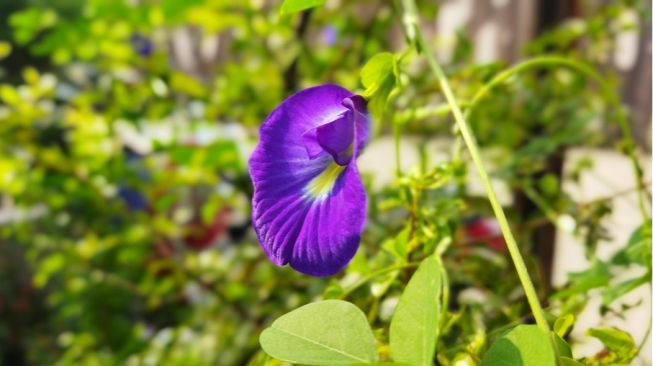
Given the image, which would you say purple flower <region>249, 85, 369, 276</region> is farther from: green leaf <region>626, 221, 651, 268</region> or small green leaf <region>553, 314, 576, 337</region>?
green leaf <region>626, 221, 651, 268</region>

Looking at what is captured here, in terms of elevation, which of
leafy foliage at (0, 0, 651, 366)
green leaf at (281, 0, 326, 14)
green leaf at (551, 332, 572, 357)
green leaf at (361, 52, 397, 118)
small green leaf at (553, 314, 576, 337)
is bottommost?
leafy foliage at (0, 0, 651, 366)

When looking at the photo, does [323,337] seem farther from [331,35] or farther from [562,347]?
[331,35]

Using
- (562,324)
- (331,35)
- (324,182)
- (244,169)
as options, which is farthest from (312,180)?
(331,35)

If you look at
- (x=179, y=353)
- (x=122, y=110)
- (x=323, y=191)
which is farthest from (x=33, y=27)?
(x=323, y=191)

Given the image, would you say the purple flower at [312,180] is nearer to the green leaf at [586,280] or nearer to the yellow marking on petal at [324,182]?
the yellow marking on petal at [324,182]

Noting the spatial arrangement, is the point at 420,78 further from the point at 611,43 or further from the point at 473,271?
the point at 473,271

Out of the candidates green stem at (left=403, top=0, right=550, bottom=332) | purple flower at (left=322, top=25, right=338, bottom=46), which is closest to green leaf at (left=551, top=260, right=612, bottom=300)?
green stem at (left=403, top=0, right=550, bottom=332)
